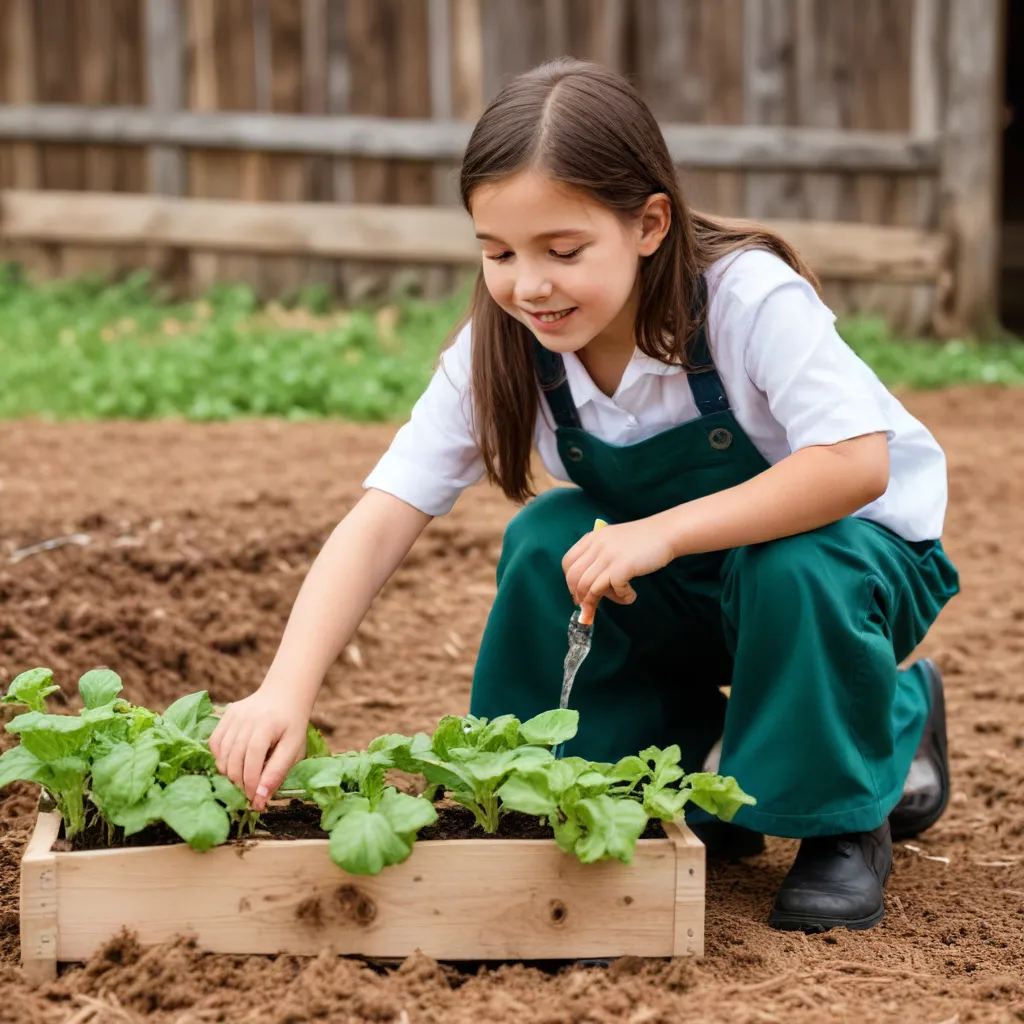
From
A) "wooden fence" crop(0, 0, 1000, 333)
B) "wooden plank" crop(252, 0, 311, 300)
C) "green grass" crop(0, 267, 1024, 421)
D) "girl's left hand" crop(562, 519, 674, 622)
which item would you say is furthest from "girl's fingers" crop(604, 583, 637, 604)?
"wooden plank" crop(252, 0, 311, 300)

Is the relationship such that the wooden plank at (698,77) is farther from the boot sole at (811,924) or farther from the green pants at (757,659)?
the boot sole at (811,924)

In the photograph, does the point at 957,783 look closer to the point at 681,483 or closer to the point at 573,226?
the point at 681,483

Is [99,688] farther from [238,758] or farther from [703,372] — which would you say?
[703,372]

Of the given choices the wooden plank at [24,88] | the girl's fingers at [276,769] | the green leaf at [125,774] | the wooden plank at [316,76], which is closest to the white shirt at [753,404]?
the girl's fingers at [276,769]

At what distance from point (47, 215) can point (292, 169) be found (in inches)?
54.4

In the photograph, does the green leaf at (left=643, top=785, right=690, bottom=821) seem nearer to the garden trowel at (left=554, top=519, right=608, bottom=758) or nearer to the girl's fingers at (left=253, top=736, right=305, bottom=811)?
the garden trowel at (left=554, top=519, right=608, bottom=758)

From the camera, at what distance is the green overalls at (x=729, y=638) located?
6.89 ft

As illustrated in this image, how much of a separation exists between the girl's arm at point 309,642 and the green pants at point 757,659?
25cm

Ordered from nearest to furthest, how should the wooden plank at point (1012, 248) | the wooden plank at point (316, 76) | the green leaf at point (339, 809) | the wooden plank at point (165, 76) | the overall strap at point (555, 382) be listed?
the green leaf at point (339, 809)
the overall strap at point (555, 382)
the wooden plank at point (316, 76)
the wooden plank at point (165, 76)
the wooden plank at point (1012, 248)

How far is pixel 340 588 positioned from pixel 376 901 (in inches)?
18.5

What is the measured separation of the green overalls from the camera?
6.89 ft

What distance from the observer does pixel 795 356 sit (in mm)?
2141

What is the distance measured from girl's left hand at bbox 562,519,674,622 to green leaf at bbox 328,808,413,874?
1.47ft

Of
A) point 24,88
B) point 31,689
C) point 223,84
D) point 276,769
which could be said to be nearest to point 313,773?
point 276,769
